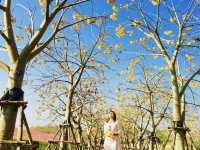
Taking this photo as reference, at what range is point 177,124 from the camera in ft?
49.4

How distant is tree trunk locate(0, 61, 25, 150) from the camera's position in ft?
32.6

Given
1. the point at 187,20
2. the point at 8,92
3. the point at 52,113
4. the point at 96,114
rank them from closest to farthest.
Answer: the point at 8,92 < the point at 187,20 < the point at 52,113 < the point at 96,114

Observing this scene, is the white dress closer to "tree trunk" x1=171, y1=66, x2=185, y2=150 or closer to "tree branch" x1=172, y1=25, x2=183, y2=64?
"tree trunk" x1=171, y1=66, x2=185, y2=150

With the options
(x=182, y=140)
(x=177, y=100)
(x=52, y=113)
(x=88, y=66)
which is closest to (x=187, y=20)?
(x=177, y=100)

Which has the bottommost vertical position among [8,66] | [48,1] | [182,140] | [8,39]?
[182,140]

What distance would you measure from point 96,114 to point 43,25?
Result: 33.0m

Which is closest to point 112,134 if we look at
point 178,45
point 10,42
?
point 178,45

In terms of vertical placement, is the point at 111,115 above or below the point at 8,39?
below

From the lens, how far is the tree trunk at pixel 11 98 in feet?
32.6

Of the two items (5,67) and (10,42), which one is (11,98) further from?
(10,42)

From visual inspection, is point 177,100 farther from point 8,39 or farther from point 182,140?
point 8,39

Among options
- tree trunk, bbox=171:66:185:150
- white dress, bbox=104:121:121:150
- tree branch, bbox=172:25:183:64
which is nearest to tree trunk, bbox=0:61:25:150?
white dress, bbox=104:121:121:150

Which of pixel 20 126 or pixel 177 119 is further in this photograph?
pixel 177 119

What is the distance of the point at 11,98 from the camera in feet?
33.6
